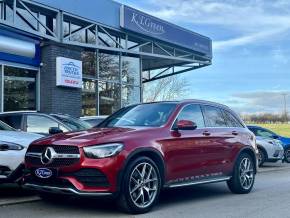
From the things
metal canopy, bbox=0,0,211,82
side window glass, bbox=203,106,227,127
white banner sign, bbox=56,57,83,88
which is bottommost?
side window glass, bbox=203,106,227,127

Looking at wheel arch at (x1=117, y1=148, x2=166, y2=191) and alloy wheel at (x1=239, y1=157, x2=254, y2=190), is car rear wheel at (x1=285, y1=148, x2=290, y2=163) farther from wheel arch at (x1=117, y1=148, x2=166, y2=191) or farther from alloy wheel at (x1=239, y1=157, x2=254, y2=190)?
wheel arch at (x1=117, y1=148, x2=166, y2=191)

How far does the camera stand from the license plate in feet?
22.5

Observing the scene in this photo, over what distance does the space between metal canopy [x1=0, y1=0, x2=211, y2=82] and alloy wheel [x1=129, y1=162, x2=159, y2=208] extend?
26.5ft

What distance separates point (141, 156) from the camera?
23.6 ft

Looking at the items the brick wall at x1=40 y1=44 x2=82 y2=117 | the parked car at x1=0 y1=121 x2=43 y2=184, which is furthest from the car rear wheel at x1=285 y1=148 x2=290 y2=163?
the parked car at x1=0 y1=121 x2=43 y2=184

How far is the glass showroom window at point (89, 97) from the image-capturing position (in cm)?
1809

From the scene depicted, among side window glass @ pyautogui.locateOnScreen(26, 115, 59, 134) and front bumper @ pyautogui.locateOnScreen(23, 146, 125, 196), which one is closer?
front bumper @ pyautogui.locateOnScreen(23, 146, 125, 196)

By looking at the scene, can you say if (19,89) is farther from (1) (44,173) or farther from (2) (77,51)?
(1) (44,173)

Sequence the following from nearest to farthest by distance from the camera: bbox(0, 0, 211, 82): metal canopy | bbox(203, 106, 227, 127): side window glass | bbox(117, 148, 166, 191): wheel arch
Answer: bbox(117, 148, 166, 191): wheel arch
bbox(203, 106, 227, 127): side window glass
bbox(0, 0, 211, 82): metal canopy

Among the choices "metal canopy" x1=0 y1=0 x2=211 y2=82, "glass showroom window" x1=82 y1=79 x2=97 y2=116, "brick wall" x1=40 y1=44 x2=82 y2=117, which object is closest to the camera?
"metal canopy" x1=0 y1=0 x2=211 y2=82

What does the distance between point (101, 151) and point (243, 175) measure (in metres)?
3.69

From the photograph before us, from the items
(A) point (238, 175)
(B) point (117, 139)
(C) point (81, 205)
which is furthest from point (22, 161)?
(A) point (238, 175)

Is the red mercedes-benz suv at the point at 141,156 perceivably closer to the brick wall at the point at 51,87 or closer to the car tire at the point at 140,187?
the car tire at the point at 140,187

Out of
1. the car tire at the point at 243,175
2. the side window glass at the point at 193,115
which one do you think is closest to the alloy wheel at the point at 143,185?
the side window glass at the point at 193,115
